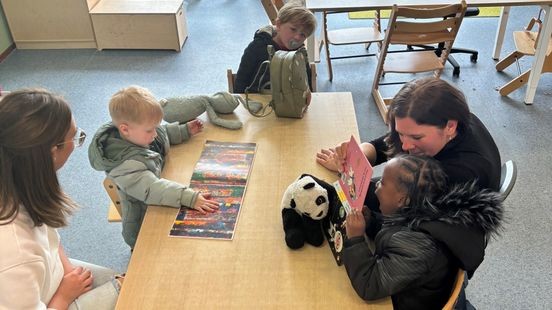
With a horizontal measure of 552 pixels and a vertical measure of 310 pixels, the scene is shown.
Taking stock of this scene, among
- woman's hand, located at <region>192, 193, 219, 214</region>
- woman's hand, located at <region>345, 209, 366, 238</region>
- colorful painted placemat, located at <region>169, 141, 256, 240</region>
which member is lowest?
colorful painted placemat, located at <region>169, 141, 256, 240</region>

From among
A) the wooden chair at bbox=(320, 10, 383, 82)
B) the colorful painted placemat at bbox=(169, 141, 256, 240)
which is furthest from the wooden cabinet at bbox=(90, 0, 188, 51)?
the colorful painted placemat at bbox=(169, 141, 256, 240)

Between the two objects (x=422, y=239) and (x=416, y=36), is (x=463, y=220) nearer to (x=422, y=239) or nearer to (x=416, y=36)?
(x=422, y=239)

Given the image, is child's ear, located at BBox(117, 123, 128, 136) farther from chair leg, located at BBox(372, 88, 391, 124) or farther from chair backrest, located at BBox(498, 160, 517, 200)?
chair leg, located at BBox(372, 88, 391, 124)

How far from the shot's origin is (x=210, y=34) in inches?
178

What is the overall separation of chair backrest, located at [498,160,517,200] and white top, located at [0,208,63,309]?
1.27m

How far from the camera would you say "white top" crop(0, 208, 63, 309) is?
1.11 m

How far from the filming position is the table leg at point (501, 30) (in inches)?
148

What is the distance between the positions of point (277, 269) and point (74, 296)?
0.63 metres

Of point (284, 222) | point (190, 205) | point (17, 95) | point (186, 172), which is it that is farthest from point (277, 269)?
point (17, 95)

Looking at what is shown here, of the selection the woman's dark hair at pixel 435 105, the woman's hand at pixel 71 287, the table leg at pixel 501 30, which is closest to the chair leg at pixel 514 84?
the table leg at pixel 501 30

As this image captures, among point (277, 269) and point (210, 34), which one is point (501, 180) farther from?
point (210, 34)

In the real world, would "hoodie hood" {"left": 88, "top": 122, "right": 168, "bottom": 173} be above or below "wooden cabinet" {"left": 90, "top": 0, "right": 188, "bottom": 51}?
above

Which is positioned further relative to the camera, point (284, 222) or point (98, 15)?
point (98, 15)

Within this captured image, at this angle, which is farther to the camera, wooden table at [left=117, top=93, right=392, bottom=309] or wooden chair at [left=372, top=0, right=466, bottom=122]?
wooden chair at [left=372, top=0, right=466, bottom=122]
